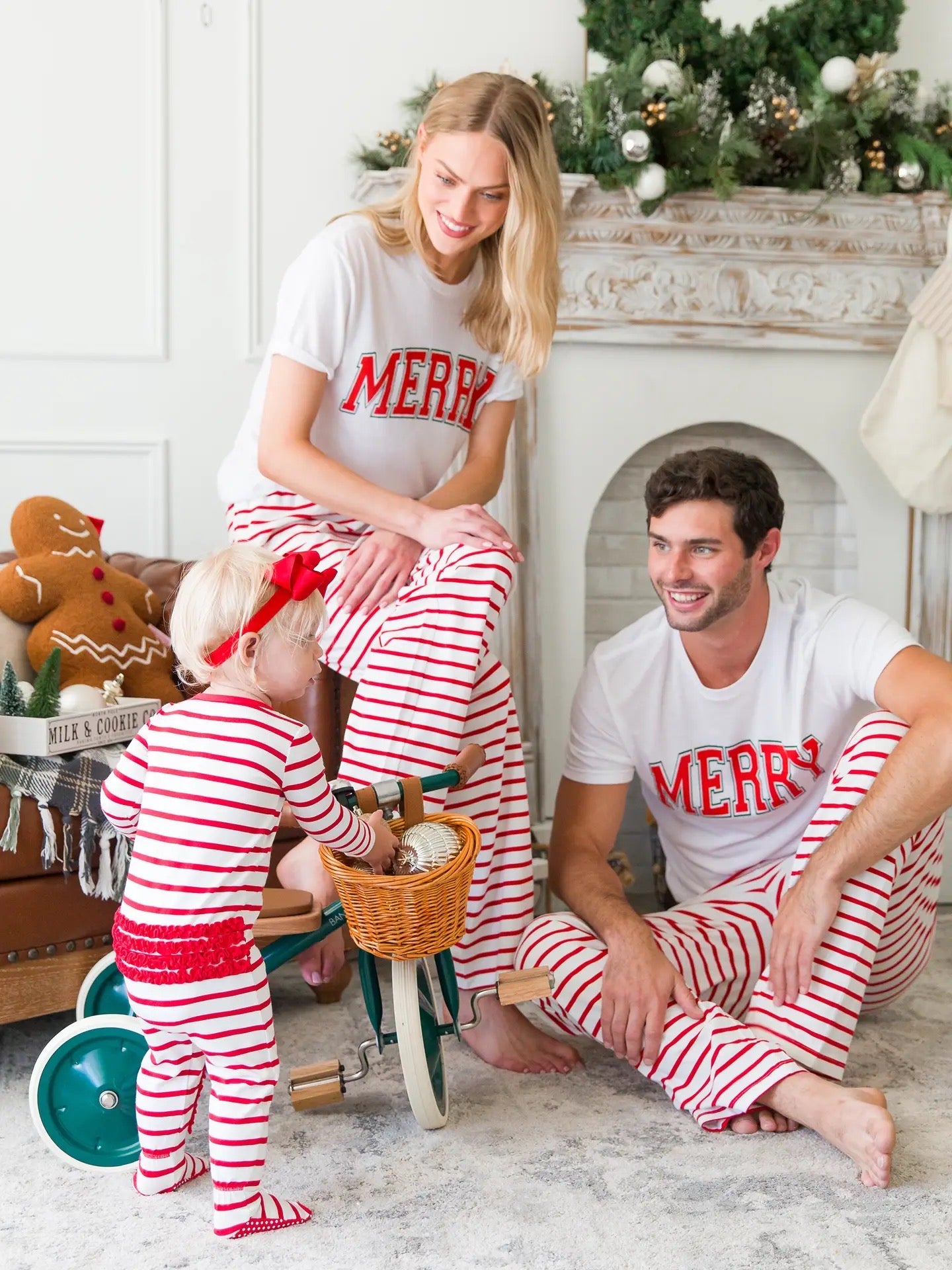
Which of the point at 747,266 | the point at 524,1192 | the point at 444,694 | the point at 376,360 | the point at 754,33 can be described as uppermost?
the point at 754,33

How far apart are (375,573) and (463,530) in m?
0.15

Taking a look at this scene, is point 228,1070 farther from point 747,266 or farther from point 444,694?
point 747,266

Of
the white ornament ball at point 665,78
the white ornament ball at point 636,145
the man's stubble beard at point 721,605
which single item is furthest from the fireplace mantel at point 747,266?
the man's stubble beard at point 721,605

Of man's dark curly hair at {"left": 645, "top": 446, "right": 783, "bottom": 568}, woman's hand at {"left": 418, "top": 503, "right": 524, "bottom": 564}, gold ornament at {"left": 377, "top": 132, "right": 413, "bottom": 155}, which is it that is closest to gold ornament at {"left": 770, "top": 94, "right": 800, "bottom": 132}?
gold ornament at {"left": 377, "top": 132, "right": 413, "bottom": 155}

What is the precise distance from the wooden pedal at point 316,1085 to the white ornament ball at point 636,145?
77.4 inches

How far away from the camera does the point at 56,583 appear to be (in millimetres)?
2016

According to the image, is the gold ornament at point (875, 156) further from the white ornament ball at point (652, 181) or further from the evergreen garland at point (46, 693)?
the evergreen garland at point (46, 693)

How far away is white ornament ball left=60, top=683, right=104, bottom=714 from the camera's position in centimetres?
184

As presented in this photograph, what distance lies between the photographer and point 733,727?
6.55 feet

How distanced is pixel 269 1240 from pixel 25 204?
7.35ft

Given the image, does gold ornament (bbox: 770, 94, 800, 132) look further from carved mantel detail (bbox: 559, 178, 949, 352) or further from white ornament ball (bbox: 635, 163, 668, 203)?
white ornament ball (bbox: 635, 163, 668, 203)

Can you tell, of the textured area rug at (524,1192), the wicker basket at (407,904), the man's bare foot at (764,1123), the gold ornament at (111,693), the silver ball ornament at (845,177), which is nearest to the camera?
the textured area rug at (524,1192)

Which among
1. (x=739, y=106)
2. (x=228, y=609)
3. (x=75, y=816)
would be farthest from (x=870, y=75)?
(x=75, y=816)

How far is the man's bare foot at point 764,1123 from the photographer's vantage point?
1.64 meters
